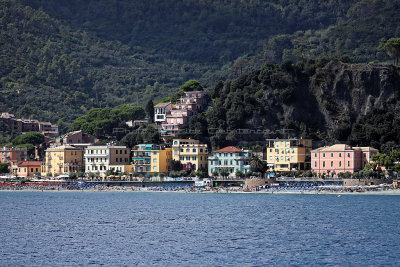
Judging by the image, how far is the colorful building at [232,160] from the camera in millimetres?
115000

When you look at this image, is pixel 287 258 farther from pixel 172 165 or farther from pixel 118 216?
pixel 172 165

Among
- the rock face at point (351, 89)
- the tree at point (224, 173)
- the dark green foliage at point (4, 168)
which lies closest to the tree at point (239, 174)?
the tree at point (224, 173)

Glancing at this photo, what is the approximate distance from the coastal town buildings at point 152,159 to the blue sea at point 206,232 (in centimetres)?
2448

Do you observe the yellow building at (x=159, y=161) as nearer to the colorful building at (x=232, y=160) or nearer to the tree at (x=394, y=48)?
the colorful building at (x=232, y=160)

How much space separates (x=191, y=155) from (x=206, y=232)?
56.6 metres

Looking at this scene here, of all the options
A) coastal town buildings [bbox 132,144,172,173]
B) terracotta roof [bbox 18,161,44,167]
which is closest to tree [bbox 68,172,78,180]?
coastal town buildings [bbox 132,144,172,173]

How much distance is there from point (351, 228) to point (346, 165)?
43.8 metres

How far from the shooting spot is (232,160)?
115375mm

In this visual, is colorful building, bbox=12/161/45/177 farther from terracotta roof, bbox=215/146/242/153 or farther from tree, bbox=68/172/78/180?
terracotta roof, bbox=215/146/242/153

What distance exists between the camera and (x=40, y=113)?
634 ft

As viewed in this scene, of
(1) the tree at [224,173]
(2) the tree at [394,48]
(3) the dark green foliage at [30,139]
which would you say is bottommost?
(1) the tree at [224,173]

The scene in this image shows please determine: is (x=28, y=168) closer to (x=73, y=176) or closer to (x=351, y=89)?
(x=73, y=176)

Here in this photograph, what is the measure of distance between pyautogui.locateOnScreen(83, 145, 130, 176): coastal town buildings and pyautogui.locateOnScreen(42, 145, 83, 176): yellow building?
437 cm

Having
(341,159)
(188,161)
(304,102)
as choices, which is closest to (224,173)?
(188,161)
